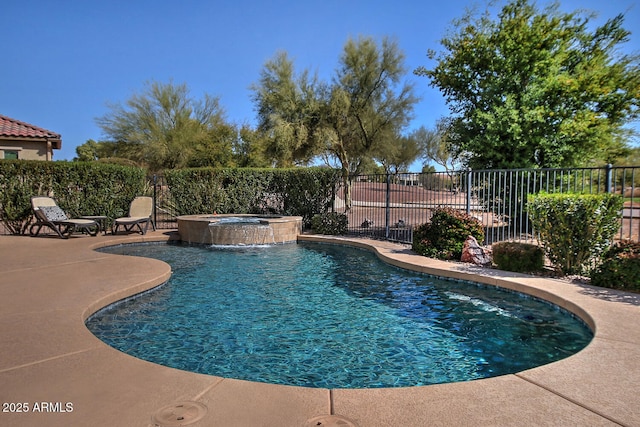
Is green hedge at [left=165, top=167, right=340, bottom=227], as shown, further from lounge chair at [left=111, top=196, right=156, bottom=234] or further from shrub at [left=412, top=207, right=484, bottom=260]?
shrub at [left=412, top=207, right=484, bottom=260]

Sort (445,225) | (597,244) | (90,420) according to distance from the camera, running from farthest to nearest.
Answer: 1. (445,225)
2. (597,244)
3. (90,420)

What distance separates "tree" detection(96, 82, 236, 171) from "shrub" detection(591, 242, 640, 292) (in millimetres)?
26540

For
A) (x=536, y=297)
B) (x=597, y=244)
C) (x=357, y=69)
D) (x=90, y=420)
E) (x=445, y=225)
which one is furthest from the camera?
(x=357, y=69)

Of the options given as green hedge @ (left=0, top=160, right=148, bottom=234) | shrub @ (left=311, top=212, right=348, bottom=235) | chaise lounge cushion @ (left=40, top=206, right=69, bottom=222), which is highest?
green hedge @ (left=0, top=160, right=148, bottom=234)

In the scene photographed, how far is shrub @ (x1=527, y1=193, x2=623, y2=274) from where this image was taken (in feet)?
20.3

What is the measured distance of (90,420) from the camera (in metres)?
2.28

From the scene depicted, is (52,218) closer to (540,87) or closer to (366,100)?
(540,87)

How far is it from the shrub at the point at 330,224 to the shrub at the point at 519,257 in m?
6.17

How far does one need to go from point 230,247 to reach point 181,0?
292 inches

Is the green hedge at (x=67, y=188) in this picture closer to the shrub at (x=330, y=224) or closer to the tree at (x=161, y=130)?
the shrub at (x=330, y=224)

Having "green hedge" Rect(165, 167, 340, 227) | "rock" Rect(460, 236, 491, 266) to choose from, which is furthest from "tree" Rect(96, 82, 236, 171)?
"rock" Rect(460, 236, 491, 266)

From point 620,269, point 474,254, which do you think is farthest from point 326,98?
point 620,269

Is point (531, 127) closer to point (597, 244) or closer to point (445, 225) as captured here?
point (445, 225)

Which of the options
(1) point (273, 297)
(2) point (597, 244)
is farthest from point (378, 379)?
(2) point (597, 244)
